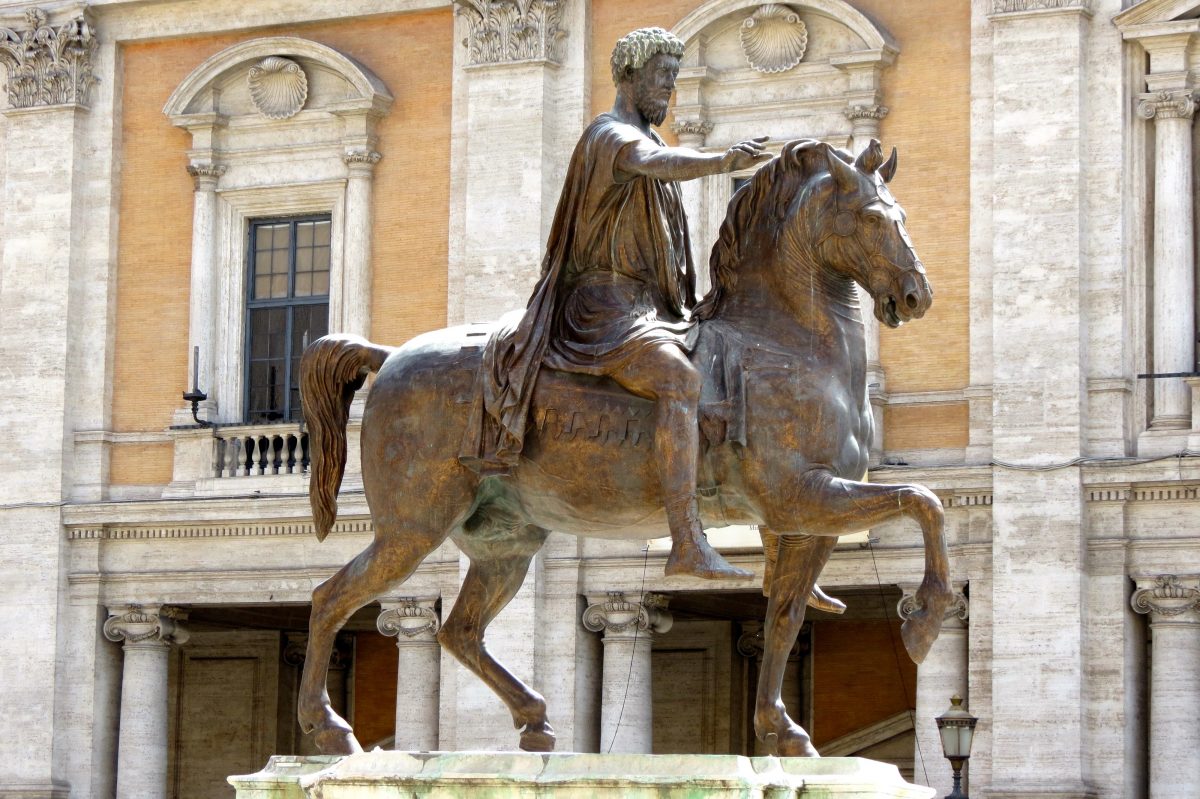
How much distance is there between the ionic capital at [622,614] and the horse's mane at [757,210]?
479 inches

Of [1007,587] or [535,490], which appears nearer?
[535,490]

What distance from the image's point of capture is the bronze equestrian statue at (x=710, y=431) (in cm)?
899

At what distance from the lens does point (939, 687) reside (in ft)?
66.2

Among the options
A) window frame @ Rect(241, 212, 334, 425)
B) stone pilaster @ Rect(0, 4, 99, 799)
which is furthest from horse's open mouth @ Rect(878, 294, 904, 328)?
stone pilaster @ Rect(0, 4, 99, 799)

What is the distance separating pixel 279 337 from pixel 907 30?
6811 mm

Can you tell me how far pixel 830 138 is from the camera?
21422 mm

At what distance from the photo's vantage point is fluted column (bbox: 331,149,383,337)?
22.8 meters

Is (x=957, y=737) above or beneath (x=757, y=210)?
beneath

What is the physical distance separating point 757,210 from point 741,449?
3.16 ft

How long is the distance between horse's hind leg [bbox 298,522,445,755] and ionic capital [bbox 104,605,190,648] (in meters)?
13.9

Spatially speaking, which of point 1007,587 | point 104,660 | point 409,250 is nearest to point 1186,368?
point 1007,587

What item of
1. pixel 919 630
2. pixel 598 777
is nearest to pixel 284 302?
pixel 919 630

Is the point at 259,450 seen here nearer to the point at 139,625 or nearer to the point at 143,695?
the point at 139,625

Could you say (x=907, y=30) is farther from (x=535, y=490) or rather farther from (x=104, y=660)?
(x=535, y=490)
